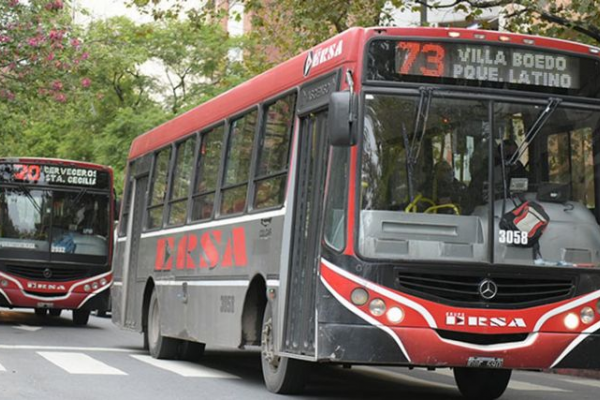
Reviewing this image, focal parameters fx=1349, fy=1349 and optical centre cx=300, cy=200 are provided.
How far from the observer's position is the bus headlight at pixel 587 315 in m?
10.6

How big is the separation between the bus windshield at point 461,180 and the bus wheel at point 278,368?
1.77 metres

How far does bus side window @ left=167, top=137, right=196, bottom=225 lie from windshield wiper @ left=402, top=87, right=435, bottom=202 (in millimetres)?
5402

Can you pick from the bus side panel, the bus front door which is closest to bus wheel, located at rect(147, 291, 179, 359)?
the bus side panel

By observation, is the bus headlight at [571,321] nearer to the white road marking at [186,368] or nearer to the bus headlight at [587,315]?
the bus headlight at [587,315]

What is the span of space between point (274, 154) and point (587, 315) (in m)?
3.25

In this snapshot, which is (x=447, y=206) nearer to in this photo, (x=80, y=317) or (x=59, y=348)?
(x=59, y=348)

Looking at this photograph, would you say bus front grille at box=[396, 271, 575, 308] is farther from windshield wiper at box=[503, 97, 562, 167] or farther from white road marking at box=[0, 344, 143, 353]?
white road marking at box=[0, 344, 143, 353]

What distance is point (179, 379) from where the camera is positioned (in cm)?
1326

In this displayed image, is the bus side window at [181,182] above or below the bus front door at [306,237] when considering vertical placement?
above

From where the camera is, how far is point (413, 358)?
10219 mm

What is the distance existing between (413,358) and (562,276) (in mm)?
1364

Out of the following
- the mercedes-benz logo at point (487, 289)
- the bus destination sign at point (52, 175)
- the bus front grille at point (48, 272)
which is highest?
the bus destination sign at point (52, 175)

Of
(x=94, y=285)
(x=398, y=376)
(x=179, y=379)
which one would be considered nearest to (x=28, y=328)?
(x=94, y=285)

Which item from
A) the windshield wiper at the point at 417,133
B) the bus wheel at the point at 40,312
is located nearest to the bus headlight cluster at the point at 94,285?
the bus wheel at the point at 40,312
